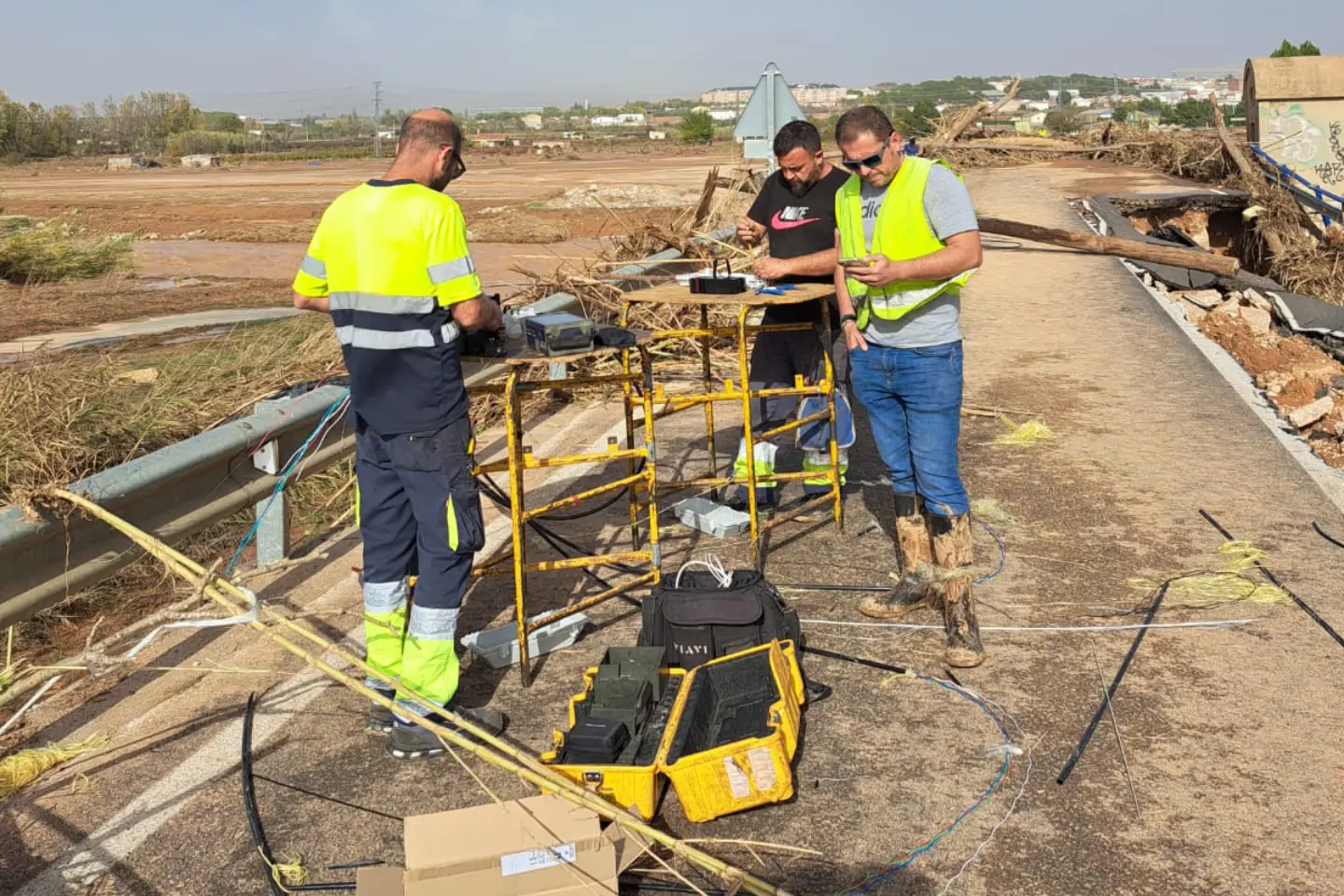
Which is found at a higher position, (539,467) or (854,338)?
(854,338)

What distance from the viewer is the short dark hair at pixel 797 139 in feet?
21.5

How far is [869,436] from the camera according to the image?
8.65 m

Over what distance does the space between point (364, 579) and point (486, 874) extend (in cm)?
160

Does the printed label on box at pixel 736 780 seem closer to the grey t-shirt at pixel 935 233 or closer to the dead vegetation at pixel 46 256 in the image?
the grey t-shirt at pixel 935 233

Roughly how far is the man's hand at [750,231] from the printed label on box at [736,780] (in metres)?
3.73

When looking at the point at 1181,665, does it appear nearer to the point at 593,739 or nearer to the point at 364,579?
the point at 593,739

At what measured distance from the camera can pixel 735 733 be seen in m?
4.02

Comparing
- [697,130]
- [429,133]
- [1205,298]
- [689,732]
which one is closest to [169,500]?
[429,133]

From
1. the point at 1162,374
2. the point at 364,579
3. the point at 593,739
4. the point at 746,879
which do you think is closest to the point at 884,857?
the point at 746,879

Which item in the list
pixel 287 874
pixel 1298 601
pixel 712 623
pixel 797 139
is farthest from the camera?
pixel 797 139

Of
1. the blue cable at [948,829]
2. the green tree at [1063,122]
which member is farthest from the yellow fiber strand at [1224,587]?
the green tree at [1063,122]

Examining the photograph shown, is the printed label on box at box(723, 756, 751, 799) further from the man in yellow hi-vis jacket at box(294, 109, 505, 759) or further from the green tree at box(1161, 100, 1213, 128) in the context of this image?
the green tree at box(1161, 100, 1213, 128)

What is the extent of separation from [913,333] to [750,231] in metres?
1.81

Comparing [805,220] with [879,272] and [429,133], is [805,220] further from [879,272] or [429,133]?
[429,133]
